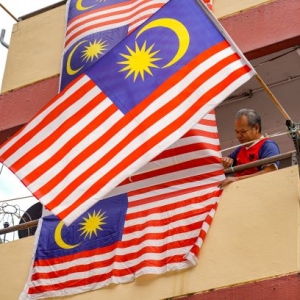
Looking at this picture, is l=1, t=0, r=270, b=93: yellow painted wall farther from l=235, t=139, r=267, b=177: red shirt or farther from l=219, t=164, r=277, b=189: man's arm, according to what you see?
l=219, t=164, r=277, b=189: man's arm

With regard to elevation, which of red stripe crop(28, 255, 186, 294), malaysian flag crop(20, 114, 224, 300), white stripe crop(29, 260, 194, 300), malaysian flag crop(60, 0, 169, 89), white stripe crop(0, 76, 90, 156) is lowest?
white stripe crop(29, 260, 194, 300)

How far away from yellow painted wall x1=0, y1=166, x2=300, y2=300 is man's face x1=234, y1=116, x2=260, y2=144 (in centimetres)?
66

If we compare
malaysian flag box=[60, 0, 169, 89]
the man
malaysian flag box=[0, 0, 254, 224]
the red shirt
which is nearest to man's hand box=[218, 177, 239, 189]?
the man

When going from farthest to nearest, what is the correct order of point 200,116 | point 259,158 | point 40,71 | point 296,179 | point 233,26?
point 40,71
point 233,26
point 259,158
point 296,179
point 200,116

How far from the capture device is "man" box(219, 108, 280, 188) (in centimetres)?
863

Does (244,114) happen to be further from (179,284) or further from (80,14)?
(80,14)

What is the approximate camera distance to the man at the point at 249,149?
8.63 m

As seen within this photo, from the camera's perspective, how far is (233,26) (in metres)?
10.3

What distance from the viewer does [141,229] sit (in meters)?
8.69

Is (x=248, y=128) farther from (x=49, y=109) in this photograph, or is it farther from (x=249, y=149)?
(x=49, y=109)

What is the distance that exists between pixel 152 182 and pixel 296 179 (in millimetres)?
1341

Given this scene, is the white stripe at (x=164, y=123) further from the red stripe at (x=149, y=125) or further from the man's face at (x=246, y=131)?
the man's face at (x=246, y=131)

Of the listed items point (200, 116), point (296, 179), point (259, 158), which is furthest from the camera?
point (259, 158)

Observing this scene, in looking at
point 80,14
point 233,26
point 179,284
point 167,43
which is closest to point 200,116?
point 167,43
